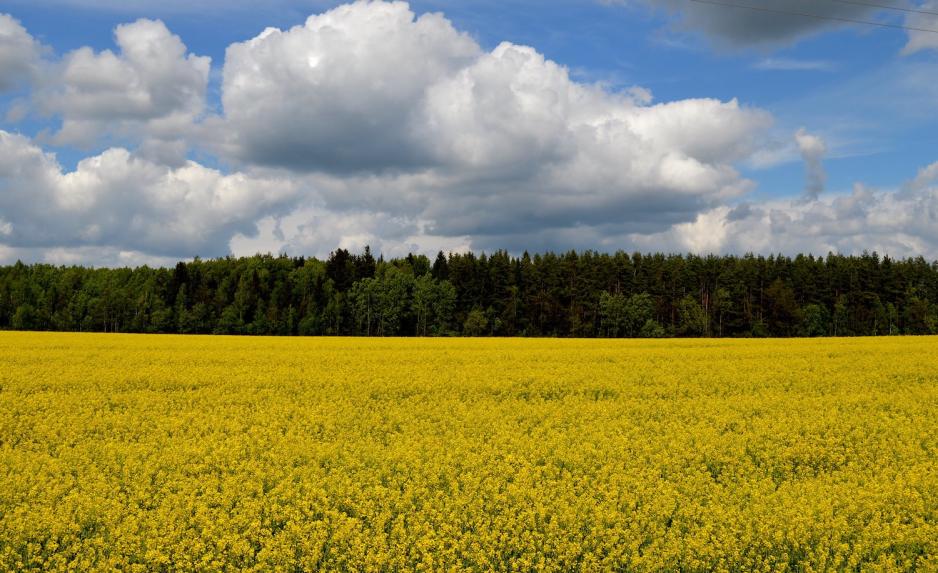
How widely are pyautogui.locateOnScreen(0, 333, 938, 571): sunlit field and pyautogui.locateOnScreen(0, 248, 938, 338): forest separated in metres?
72.0

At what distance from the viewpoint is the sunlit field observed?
7.70 metres

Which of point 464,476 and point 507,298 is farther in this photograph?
point 507,298

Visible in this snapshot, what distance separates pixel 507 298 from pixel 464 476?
8623 cm

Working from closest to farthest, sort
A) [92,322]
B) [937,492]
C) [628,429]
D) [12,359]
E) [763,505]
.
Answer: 1. [763,505]
2. [937,492]
3. [628,429]
4. [12,359]
5. [92,322]

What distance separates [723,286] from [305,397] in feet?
313

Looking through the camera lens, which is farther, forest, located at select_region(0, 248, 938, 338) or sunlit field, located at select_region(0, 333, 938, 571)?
forest, located at select_region(0, 248, 938, 338)

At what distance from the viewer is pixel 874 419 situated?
14.9 m

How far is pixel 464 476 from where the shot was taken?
9594 mm

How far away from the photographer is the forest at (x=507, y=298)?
93250 mm

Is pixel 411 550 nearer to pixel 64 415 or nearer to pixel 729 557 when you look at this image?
pixel 729 557

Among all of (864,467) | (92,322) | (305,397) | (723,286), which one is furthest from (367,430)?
(92,322)

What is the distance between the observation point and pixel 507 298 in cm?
9562

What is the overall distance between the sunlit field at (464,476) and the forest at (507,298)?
72041mm

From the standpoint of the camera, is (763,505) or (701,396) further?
(701,396)
